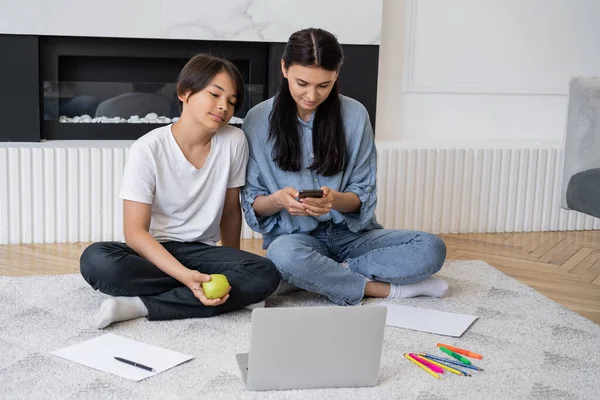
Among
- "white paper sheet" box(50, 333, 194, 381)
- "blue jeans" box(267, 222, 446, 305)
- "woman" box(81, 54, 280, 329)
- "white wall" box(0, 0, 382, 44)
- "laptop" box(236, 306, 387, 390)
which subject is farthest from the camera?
"white wall" box(0, 0, 382, 44)

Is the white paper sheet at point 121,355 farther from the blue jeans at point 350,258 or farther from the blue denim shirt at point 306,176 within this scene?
the blue denim shirt at point 306,176

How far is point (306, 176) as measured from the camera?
8.27 ft

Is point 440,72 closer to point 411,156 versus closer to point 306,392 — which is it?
point 411,156

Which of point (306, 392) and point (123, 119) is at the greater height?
point (123, 119)

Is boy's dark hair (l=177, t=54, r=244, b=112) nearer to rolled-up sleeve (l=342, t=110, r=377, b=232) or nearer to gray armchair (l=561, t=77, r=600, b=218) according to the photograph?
rolled-up sleeve (l=342, t=110, r=377, b=232)

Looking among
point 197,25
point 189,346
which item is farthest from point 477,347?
point 197,25

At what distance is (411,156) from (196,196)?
141 cm

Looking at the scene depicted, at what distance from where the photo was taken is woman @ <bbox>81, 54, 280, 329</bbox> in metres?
2.24

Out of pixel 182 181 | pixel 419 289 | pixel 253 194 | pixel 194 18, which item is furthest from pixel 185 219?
pixel 194 18

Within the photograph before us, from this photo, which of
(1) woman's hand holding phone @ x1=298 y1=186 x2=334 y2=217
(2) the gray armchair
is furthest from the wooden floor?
(1) woman's hand holding phone @ x1=298 y1=186 x2=334 y2=217

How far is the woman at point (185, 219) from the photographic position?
224 cm

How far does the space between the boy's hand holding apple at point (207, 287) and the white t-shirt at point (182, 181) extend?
26 centimetres

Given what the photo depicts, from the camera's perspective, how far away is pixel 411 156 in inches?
140

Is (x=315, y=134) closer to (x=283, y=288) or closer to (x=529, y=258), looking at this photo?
(x=283, y=288)
